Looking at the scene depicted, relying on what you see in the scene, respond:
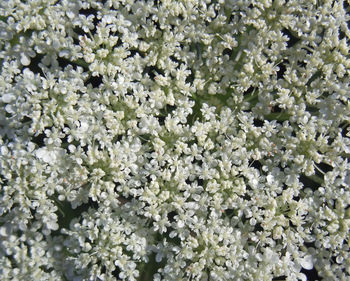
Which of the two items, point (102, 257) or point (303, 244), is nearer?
point (102, 257)

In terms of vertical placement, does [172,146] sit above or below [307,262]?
above

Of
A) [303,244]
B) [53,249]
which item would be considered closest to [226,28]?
[303,244]

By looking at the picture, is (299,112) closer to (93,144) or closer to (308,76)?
(308,76)

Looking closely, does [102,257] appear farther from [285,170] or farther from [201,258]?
[285,170]

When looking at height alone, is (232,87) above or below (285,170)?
above

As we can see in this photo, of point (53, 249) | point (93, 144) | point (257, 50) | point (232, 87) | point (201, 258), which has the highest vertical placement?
point (257, 50)

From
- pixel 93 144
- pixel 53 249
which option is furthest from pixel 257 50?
pixel 53 249
